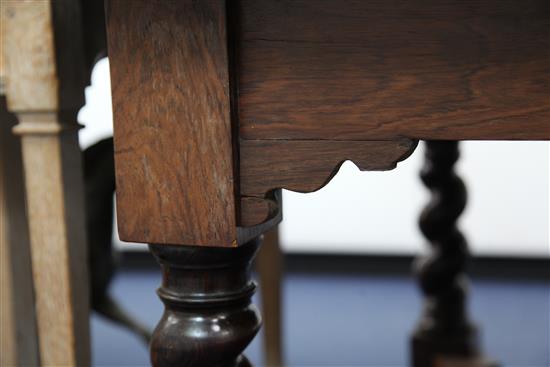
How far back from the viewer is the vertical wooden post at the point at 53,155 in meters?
0.81

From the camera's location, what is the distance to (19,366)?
3.07 feet

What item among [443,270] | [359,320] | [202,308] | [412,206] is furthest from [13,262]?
[412,206]

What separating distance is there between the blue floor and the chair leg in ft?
1.68

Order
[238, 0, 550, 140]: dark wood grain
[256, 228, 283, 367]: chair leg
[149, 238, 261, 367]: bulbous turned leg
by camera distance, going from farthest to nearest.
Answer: [256, 228, 283, 367]: chair leg, [149, 238, 261, 367]: bulbous turned leg, [238, 0, 550, 140]: dark wood grain

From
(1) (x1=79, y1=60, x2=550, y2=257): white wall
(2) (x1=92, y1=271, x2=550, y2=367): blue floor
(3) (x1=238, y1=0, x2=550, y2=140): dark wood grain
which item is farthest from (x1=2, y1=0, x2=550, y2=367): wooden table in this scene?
(1) (x1=79, y1=60, x2=550, y2=257): white wall

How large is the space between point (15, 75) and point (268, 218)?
326 millimetres

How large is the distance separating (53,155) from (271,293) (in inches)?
30.6

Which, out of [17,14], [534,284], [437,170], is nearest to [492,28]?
[17,14]

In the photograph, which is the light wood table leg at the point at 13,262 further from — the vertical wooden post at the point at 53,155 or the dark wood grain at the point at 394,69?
the dark wood grain at the point at 394,69

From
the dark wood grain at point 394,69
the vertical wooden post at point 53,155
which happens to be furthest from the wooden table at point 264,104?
the vertical wooden post at point 53,155

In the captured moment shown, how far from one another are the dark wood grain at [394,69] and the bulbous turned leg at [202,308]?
128 mm

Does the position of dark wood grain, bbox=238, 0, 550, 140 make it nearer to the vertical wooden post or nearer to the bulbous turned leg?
the bulbous turned leg

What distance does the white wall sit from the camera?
2746 mm

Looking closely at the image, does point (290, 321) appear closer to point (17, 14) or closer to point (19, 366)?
point (19, 366)
